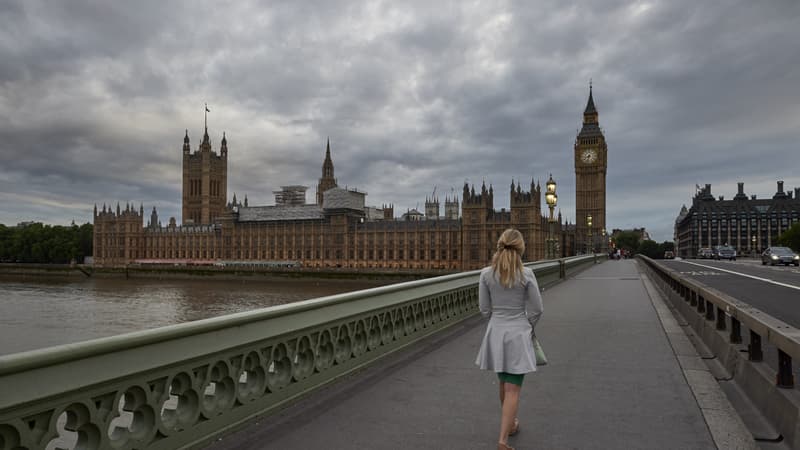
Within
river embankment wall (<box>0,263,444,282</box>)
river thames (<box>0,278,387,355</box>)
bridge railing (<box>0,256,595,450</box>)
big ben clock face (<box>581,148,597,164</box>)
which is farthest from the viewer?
big ben clock face (<box>581,148,597,164</box>)

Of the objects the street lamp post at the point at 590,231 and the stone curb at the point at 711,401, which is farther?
the street lamp post at the point at 590,231

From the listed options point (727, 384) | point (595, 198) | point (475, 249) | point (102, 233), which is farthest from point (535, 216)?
point (102, 233)

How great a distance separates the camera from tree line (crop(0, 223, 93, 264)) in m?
136

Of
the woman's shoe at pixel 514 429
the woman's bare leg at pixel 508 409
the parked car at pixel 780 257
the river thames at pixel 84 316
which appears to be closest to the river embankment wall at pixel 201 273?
the river thames at pixel 84 316

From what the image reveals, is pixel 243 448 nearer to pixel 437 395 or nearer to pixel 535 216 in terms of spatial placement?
pixel 437 395

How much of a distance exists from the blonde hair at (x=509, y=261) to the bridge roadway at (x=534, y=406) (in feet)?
4.67

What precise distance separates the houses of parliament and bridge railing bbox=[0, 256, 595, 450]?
313ft

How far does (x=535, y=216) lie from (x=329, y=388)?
4353 inches

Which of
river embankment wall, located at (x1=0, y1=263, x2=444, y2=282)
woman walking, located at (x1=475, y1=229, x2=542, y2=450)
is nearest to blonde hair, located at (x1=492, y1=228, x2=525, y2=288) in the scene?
woman walking, located at (x1=475, y1=229, x2=542, y2=450)

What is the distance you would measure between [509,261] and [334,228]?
128m

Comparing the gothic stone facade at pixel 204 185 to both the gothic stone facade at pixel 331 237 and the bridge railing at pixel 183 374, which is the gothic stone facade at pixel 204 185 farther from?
the bridge railing at pixel 183 374

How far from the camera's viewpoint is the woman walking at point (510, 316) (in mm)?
4805

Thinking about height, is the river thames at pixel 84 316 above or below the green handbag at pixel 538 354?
below

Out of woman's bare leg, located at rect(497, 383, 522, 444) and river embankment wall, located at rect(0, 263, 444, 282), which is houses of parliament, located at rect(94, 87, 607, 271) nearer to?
river embankment wall, located at rect(0, 263, 444, 282)
